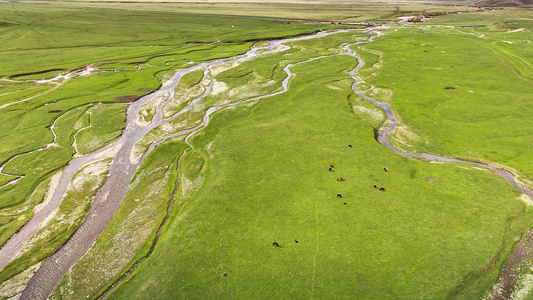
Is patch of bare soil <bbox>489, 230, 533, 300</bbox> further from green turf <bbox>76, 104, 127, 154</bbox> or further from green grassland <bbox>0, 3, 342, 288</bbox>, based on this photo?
green turf <bbox>76, 104, 127, 154</bbox>

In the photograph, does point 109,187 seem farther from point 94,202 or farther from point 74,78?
point 74,78

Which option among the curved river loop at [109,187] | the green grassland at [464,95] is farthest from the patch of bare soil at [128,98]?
the green grassland at [464,95]

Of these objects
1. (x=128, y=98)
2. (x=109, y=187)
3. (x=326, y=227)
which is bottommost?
(x=326, y=227)

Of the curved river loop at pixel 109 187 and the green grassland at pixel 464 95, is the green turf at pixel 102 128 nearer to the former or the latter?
the curved river loop at pixel 109 187

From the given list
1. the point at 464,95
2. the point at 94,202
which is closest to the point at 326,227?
the point at 94,202

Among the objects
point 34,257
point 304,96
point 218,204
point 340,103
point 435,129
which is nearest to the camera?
point 34,257

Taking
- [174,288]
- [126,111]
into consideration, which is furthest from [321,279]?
[126,111]

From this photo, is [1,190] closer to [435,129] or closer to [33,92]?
[33,92]

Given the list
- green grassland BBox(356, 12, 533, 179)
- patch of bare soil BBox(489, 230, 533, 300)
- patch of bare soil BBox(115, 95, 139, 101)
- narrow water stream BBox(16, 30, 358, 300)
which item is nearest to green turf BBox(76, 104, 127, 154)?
narrow water stream BBox(16, 30, 358, 300)
